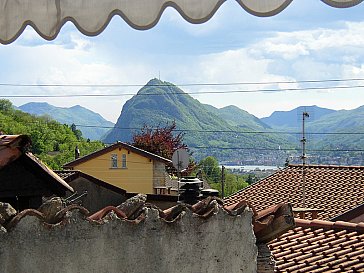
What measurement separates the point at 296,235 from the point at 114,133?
107978 mm

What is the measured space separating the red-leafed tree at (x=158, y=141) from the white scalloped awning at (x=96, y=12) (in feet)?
93.5

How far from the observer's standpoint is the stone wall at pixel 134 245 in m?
2.06

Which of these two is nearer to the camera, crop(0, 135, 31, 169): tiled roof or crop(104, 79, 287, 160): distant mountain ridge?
crop(0, 135, 31, 169): tiled roof

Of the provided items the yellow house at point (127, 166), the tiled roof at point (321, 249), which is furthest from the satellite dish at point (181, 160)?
the yellow house at point (127, 166)

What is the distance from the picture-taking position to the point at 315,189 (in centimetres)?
1631

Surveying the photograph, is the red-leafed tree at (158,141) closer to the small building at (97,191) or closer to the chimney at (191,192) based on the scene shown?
the small building at (97,191)

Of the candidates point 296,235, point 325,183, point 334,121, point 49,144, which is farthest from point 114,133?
point 296,235

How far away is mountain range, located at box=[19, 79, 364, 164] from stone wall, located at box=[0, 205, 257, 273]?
51.8 m

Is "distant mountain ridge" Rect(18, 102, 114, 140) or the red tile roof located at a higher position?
the red tile roof

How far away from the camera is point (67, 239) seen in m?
2.16

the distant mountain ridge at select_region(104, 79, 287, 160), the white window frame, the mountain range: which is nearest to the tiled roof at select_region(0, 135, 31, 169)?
the white window frame

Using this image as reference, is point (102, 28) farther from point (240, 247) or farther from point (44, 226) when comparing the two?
point (240, 247)

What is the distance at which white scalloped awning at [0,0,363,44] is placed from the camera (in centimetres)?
118

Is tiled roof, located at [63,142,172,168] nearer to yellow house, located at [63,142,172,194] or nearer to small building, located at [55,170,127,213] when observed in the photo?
yellow house, located at [63,142,172,194]
